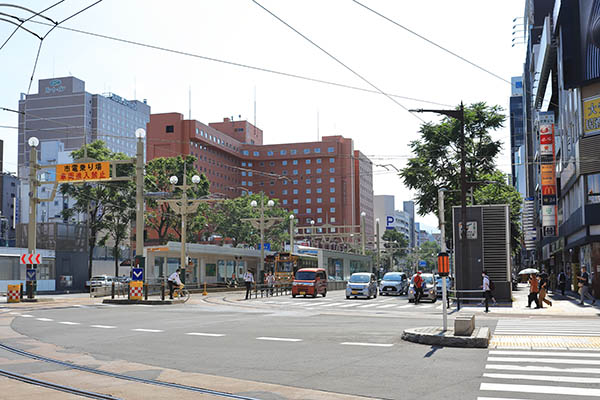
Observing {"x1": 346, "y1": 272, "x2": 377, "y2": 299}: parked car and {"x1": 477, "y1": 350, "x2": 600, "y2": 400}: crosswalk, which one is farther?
{"x1": 346, "y1": 272, "x2": 377, "y2": 299}: parked car

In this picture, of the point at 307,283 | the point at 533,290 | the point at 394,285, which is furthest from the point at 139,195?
the point at 533,290

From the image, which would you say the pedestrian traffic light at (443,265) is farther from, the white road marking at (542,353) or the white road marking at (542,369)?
the white road marking at (542,369)

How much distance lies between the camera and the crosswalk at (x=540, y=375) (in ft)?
27.3

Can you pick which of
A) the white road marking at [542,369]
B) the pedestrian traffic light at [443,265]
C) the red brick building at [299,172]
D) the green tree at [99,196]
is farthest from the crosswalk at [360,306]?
the red brick building at [299,172]

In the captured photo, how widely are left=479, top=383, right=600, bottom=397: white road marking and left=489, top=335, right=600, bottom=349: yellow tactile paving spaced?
4.94m

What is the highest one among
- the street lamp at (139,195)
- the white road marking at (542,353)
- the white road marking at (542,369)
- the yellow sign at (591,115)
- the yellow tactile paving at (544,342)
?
the yellow sign at (591,115)

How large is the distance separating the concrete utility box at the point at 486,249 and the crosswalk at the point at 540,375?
19.1 metres

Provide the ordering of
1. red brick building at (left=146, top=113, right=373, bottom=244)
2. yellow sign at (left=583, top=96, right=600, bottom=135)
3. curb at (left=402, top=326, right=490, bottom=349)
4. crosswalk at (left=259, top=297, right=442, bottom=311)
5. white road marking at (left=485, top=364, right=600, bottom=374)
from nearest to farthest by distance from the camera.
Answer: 1. white road marking at (left=485, top=364, right=600, bottom=374)
2. curb at (left=402, top=326, right=490, bottom=349)
3. crosswalk at (left=259, top=297, right=442, bottom=311)
4. yellow sign at (left=583, top=96, right=600, bottom=135)
5. red brick building at (left=146, top=113, right=373, bottom=244)

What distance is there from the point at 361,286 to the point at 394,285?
4.85m

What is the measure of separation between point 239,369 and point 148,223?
60230 millimetres

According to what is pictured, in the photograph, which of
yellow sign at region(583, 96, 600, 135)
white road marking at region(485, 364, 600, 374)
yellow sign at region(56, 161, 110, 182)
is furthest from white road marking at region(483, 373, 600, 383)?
yellow sign at region(583, 96, 600, 135)

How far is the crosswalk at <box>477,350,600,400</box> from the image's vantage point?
8.34 m

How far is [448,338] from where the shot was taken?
1355 cm

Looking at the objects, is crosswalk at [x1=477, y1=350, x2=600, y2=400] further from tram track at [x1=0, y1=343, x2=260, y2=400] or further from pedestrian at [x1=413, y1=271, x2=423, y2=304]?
pedestrian at [x1=413, y1=271, x2=423, y2=304]
